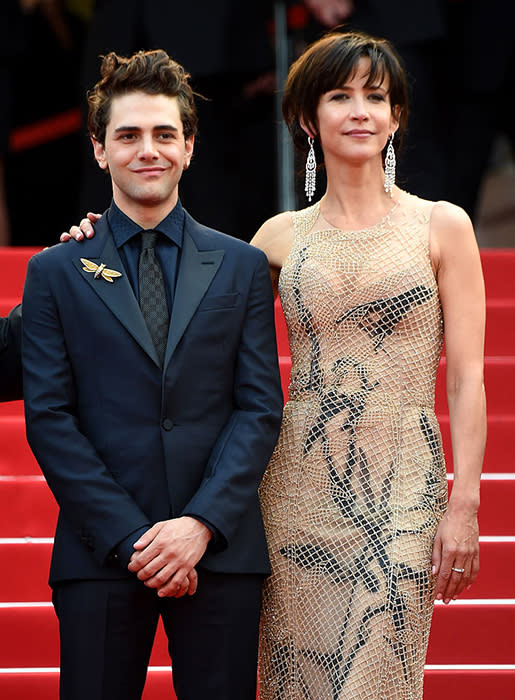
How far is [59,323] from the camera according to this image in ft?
9.57

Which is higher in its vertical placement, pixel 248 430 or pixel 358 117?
pixel 358 117

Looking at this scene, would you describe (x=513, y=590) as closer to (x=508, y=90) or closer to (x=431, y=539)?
(x=431, y=539)

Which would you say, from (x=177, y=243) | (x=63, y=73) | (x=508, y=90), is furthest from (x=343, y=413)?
(x=63, y=73)

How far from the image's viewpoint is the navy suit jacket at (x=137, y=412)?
2.83 m

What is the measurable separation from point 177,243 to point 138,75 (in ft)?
1.32

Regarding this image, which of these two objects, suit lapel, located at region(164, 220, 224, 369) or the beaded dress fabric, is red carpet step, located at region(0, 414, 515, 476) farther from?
suit lapel, located at region(164, 220, 224, 369)

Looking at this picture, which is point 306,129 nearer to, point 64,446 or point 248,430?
point 248,430

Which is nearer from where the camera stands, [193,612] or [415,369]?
[193,612]

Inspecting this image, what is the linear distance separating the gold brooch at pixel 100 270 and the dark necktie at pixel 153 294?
66 millimetres

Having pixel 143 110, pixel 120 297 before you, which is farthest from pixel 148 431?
pixel 143 110

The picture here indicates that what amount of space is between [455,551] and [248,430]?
1.89ft

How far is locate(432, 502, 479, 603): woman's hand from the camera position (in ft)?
9.90

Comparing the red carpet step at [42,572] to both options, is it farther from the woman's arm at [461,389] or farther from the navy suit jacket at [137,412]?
the navy suit jacket at [137,412]

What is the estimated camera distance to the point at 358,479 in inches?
123
